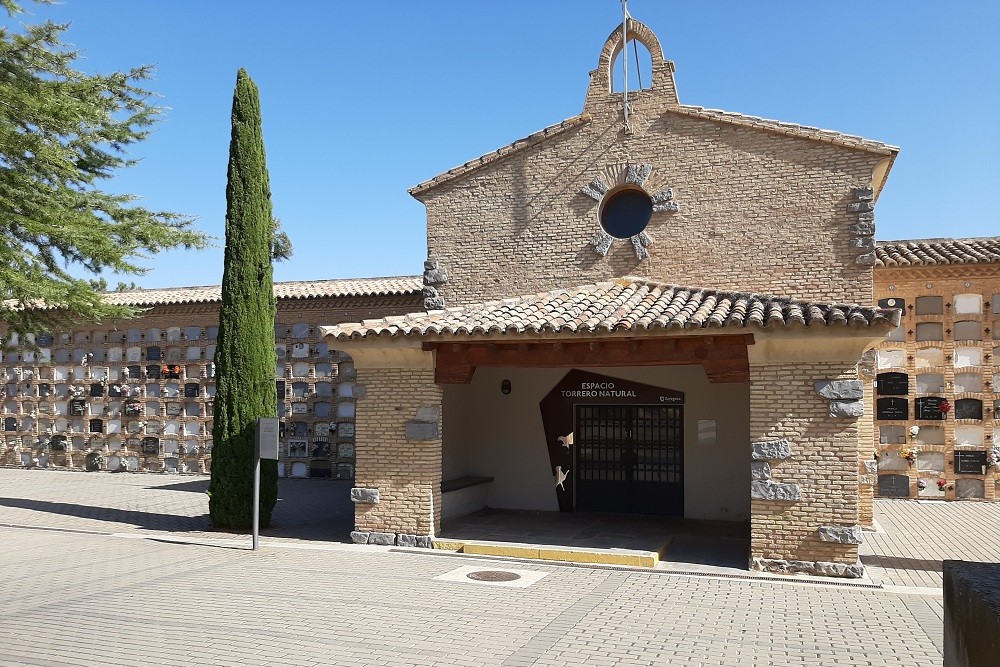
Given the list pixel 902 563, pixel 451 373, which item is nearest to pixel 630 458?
pixel 451 373

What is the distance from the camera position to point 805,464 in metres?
9.78

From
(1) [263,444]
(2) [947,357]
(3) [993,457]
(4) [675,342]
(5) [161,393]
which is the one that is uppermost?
(2) [947,357]

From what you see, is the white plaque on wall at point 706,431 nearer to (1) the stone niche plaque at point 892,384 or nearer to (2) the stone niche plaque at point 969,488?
(1) the stone niche plaque at point 892,384

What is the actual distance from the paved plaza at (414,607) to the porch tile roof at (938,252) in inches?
224

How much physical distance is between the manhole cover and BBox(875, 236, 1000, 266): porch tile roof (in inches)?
393

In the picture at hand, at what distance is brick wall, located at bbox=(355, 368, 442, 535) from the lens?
11.3m

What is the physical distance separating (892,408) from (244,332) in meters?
12.8

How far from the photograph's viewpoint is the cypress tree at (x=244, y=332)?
13.1 m

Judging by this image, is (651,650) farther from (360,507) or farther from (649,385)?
(649,385)

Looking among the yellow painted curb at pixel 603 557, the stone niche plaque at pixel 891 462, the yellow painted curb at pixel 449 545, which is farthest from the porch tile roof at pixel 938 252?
the yellow painted curb at pixel 449 545

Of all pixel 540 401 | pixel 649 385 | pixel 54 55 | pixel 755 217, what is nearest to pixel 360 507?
pixel 540 401

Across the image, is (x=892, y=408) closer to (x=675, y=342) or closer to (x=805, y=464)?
(x=805, y=464)

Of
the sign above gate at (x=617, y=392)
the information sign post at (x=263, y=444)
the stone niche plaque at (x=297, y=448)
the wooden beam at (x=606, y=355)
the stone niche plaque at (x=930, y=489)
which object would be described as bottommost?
the stone niche plaque at (x=930, y=489)

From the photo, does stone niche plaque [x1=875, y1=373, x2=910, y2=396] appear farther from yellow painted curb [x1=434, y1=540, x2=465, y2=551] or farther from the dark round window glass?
yellow painted curb [x1=434, y1=540, x2=465, y2=551]
